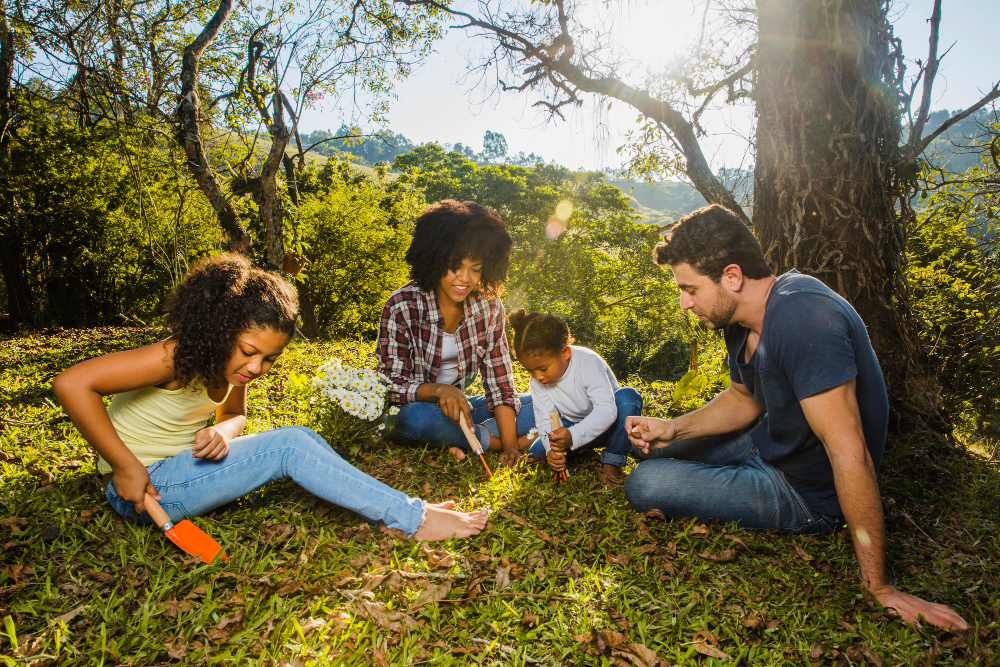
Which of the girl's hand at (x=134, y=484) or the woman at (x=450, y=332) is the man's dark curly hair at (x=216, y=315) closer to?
the girl's hand at (x=134, y=484)

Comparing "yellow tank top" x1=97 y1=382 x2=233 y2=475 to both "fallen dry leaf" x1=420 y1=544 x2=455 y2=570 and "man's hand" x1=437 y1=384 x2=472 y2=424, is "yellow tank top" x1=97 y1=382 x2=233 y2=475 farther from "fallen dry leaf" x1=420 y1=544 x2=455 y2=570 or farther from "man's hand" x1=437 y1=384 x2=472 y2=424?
"man's hand" x1=437 y1=384 x2=472 y2=424

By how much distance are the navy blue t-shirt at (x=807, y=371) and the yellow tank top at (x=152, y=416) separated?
2466 millimetres

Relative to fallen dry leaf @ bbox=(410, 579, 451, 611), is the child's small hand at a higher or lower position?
higher

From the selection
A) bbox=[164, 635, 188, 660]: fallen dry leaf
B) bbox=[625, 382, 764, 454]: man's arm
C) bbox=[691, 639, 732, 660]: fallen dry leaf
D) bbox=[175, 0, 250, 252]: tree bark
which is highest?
bbox=[175, 0, 250, 252]: tree bark

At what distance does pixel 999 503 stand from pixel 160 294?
47.1 feet

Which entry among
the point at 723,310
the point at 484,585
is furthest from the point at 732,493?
the point at 484,585

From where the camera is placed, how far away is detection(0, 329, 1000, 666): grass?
1.79m

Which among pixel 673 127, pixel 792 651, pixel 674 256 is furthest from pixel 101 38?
pixel 792 651

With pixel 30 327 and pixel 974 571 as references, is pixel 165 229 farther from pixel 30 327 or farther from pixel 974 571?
pixel 974 571

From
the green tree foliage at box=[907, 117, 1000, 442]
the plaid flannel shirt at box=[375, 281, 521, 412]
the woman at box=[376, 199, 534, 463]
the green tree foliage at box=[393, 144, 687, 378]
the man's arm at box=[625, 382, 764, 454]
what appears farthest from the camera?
the green tree foliage at box=[393, 144, 687, 378]

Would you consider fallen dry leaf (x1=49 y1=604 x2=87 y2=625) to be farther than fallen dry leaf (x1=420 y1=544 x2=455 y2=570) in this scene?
No

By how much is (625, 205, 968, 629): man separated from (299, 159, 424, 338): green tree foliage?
356 inches

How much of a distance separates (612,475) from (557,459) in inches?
15.8

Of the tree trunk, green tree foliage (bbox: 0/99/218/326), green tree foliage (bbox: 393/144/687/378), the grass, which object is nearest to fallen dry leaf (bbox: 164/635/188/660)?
the grass
